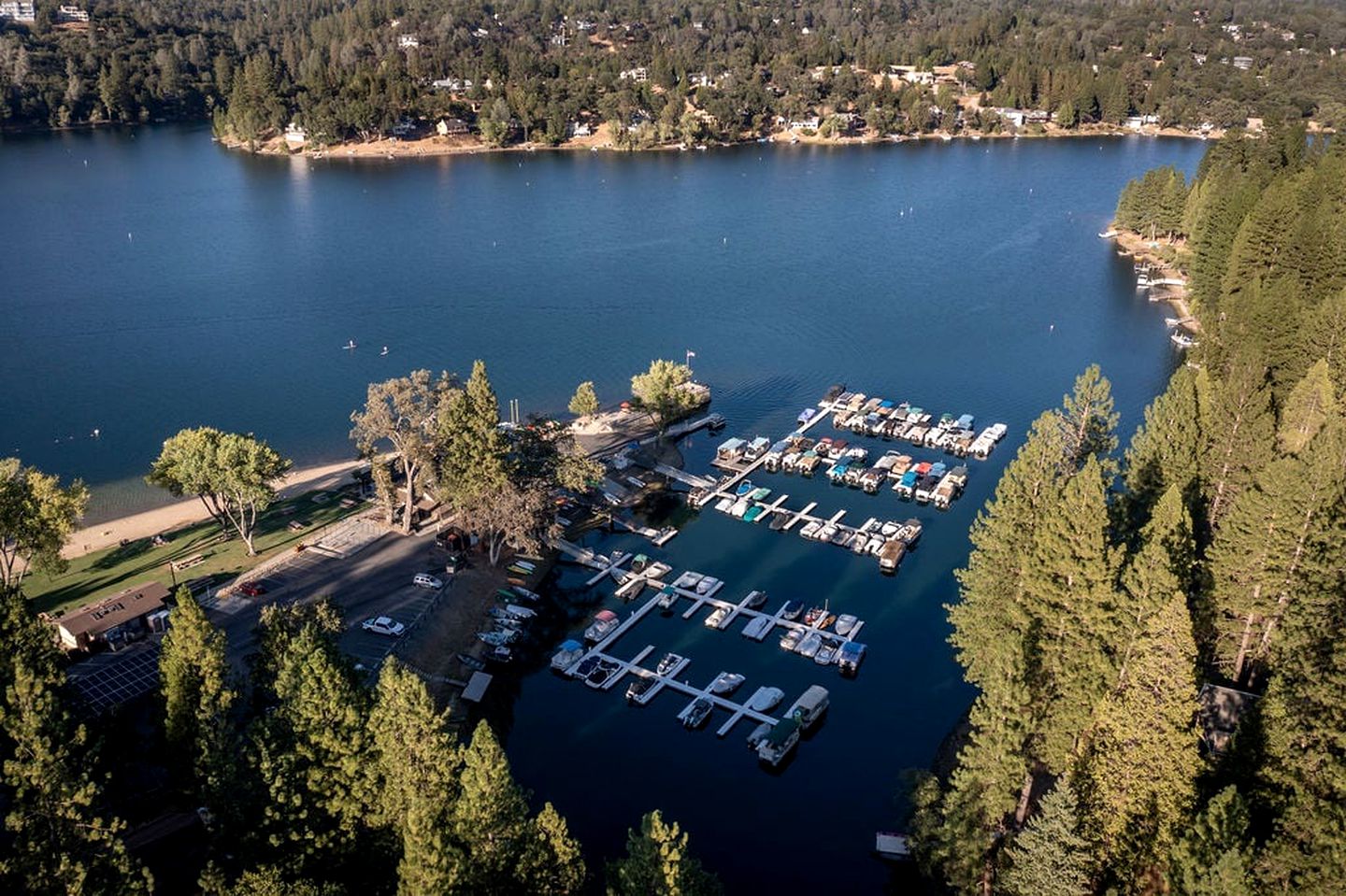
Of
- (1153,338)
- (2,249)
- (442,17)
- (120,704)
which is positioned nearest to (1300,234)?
(1153,338)

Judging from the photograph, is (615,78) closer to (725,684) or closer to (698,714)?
(725,684)

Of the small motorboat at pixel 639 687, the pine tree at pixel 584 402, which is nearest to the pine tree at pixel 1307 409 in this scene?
the small motorboat at pixel 639 687

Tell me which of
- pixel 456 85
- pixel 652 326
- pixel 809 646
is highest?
pixel 456 85

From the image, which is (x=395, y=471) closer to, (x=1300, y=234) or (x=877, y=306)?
(x=877, y=306)

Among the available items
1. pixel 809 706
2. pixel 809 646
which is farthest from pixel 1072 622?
pixel 809 646

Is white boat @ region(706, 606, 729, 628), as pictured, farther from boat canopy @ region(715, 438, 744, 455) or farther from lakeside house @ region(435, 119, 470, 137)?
lakeside house @ region(435, 119, 470, 137)
